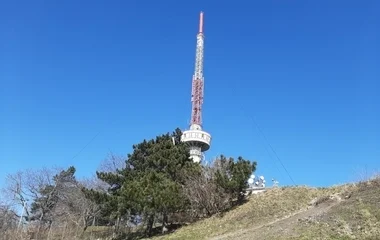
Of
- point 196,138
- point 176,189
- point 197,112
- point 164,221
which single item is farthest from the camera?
point 196,138


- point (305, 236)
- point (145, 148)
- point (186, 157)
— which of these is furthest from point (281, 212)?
point (145, 148)

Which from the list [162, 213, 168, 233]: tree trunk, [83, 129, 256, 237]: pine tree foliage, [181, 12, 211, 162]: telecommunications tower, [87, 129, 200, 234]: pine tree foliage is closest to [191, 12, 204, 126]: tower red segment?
[181, 12, 211, 162]: telecommunications tower

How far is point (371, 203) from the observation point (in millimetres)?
20312

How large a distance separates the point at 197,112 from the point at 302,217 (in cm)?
2255

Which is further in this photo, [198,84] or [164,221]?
[198,84]

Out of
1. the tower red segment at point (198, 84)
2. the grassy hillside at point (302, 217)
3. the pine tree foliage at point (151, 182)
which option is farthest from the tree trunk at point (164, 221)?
the tower red segment at point (198, 84)

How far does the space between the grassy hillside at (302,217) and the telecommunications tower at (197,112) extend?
49.3 feet

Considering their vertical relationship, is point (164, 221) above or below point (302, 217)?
above

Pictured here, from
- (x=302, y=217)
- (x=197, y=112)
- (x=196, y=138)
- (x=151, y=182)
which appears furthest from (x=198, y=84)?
(x=302, y=217)

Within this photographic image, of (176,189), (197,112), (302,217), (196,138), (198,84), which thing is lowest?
(302,217)

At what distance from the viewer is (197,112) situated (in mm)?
41750

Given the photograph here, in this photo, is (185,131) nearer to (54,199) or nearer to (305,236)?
(54,199)

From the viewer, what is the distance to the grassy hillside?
57.4 feet

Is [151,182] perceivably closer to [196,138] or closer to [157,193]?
[157,193]
